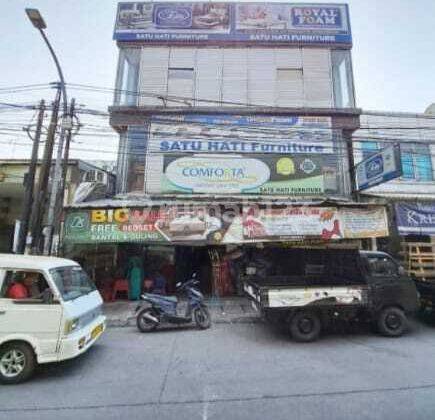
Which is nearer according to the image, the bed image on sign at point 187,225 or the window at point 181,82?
the bed image on sign at point 187,225

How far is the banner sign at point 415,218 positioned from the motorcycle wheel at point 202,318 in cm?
819

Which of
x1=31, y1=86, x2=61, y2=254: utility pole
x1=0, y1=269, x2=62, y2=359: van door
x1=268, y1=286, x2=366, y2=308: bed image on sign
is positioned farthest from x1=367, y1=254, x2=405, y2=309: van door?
x1=31, y1=86, x2=61, y2=254: utility pole

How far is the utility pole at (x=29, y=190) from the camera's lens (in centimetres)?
827

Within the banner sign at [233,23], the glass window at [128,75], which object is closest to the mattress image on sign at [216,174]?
the glass window at [128,75]

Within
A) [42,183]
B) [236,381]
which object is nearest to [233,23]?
[42,183]

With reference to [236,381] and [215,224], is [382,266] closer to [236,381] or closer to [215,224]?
[215,224]

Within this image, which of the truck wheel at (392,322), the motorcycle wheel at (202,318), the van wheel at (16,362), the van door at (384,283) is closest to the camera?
the van wheel at (16,362)

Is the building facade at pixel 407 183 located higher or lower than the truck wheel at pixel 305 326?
higher

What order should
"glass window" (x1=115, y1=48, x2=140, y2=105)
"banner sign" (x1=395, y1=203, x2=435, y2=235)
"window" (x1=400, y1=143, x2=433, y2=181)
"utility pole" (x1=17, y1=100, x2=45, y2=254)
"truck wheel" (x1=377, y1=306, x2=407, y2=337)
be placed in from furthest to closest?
1. "window" (x1=400, y1=143, x2=433, y2=181)
2. "glass window" (x1=115, y1=48, x2=140, y2=105)
3. "banner sign" (x1=395, y1=203, x2=435, y2=235)
4. "utility pole" (x1=17, y1=100, x2=45, y2=254)
5. "truck wheel" (x1=377, y1=306, x2=407, y2=337)

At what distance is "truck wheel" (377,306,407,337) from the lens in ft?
21.5

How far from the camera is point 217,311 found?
884cm

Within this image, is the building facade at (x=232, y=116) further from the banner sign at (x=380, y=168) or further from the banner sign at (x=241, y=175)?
the banner sign at (x=380, y=168)

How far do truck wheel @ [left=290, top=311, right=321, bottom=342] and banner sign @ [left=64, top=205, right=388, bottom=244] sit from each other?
296 centimetres

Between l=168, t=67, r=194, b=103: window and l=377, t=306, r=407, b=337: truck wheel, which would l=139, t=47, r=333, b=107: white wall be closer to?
l=168, t=67, r=194, b=103: window
